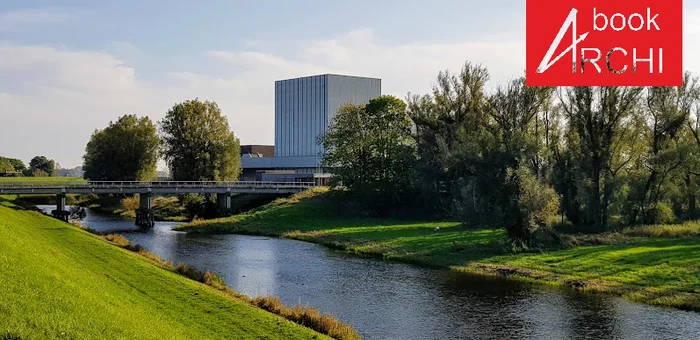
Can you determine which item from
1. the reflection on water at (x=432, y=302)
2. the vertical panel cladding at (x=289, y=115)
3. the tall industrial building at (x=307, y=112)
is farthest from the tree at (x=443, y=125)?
the vertical panel cladding at (x=289, y=115)

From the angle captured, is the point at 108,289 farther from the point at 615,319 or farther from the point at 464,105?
the point at 464,105

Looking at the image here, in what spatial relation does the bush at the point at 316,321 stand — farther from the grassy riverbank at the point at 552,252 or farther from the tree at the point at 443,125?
the tree at the point at 443,125

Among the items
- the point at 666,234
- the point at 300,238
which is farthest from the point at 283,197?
the point at 666,234

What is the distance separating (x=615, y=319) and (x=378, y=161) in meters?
65.1

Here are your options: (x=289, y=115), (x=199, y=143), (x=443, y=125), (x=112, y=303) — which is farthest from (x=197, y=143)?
(x=112, y=303)

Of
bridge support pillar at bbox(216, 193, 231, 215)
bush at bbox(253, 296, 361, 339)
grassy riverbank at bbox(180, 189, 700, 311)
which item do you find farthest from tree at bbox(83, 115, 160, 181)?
bush at bbox(253, 296, 361, 339)

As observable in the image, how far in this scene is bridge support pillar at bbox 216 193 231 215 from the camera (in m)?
99.2

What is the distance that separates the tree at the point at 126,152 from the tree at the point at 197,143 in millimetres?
14761

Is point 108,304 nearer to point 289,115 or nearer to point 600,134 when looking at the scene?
point 600,134

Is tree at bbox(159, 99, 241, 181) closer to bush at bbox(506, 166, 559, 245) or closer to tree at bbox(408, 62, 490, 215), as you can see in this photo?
tree at bbox(408, 62, 490, 215)

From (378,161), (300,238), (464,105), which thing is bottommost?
(300,238)

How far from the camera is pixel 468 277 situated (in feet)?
144

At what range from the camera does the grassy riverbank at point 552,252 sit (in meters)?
38.5

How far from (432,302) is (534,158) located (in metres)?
28.8
